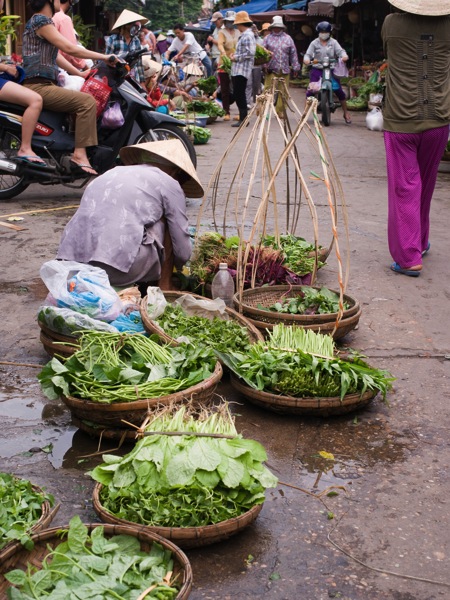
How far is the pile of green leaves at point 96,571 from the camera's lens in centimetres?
235

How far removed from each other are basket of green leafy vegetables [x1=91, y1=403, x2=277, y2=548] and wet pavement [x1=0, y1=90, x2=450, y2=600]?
126 mm

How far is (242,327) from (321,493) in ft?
4.34

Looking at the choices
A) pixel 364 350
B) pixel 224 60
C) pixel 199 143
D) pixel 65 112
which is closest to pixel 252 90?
pixel 224 60

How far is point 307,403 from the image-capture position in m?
3.78

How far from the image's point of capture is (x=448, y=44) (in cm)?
592

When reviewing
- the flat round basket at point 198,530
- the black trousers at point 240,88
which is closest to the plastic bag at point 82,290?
the flat round basket at point 198,530

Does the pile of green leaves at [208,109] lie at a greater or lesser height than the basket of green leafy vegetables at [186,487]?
lesser

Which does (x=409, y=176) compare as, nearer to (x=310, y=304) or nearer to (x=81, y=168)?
(x=310, y=304)

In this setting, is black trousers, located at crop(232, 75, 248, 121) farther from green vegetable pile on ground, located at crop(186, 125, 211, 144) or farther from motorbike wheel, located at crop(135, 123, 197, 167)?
motorbike wheel, located at crop(135, 123, 197, 167)

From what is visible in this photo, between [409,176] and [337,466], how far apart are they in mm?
3195

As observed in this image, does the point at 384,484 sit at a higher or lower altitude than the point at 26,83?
lower

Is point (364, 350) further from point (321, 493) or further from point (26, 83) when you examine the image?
point (26, 83)

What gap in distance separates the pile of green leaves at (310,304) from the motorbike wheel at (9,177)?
168 inches

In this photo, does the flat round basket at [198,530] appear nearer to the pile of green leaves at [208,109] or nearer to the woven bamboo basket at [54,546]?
the woven bamboo basket at [54,546]
